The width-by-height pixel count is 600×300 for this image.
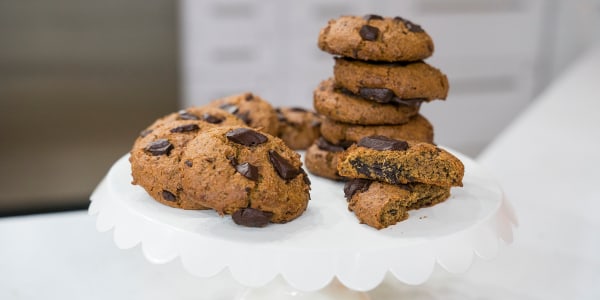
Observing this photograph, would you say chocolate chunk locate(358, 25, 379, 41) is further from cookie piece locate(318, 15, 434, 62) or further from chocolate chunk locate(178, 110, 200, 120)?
chocolate chunk locate(178, 110, 200, 120)

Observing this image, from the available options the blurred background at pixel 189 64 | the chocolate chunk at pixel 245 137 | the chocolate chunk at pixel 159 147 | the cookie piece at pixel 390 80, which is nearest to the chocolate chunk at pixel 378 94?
the cookie piece at pixel 390 80

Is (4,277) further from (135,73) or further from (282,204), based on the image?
(135,73)

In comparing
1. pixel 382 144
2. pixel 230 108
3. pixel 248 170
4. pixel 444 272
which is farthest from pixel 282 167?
pixel 444 272

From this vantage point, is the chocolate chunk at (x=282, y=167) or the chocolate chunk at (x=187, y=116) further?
the chocolate chunk at (x=187, y=116)

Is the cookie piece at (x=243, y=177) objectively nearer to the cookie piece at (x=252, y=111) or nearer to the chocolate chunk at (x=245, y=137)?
the chocolate chunk at (x=245, y=137)

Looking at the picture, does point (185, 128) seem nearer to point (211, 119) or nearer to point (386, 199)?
point (211, 119)

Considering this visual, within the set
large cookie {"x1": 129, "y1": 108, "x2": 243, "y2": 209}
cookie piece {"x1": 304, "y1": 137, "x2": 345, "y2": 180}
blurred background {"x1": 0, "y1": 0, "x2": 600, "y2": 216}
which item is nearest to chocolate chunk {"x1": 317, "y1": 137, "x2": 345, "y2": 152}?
cookie piece {"x1": 304, "y1": 137, "x2": 345, "y2": 180}
